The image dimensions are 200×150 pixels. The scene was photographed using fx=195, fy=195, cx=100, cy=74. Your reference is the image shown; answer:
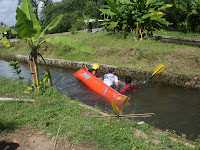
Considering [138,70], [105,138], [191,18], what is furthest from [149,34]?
[105,138]

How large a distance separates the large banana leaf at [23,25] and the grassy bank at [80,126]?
196 cm

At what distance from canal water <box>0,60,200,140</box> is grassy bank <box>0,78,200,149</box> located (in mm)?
1137

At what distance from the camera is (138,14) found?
13.1 meters

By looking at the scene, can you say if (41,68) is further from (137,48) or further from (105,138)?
(105,138)

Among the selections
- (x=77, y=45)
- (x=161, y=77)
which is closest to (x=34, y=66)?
(x=77, y=45)

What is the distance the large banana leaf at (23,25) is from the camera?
16.6 ft

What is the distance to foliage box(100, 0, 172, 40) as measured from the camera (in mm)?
12938

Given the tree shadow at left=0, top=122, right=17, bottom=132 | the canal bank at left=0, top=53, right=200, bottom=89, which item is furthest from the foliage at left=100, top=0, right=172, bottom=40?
the tree shadow at left=0, top=122, right=17, bottom=132

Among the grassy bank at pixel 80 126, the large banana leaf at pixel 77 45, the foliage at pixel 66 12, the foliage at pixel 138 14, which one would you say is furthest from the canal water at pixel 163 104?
the foliage at pixel 66 12

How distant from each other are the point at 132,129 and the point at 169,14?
20074 millimetres

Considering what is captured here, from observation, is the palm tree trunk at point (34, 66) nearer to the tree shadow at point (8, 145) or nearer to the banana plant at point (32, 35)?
the banana plant at point (32, 35)

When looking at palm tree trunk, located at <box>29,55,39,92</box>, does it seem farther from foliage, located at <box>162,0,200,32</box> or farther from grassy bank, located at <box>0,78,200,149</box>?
foliage, located at <box>162,0,200,32</box>

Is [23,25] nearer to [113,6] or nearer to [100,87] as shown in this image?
[100,87]

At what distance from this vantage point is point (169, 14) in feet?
70.2
